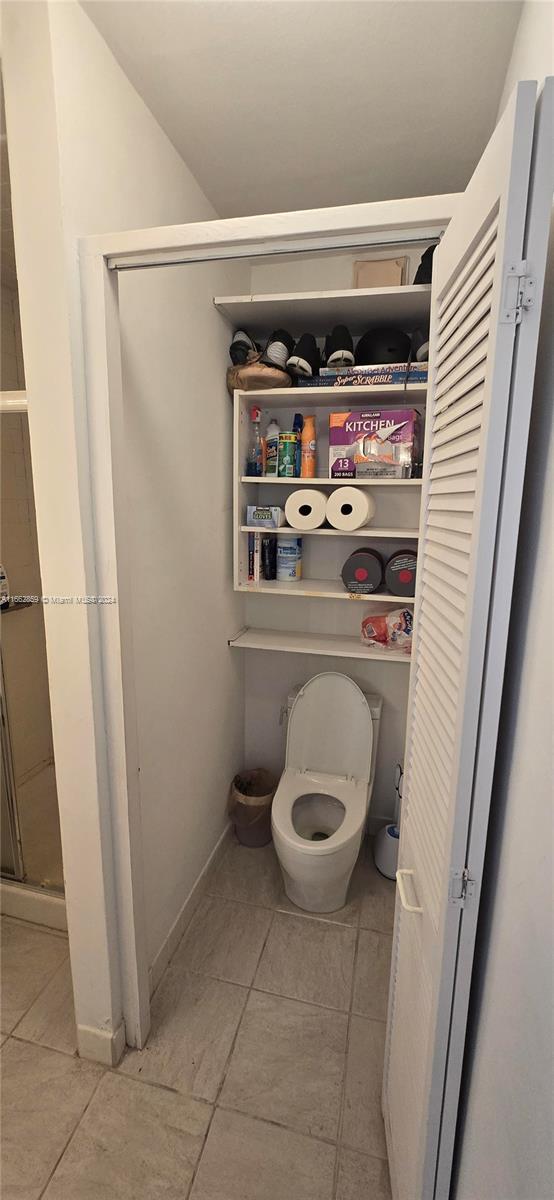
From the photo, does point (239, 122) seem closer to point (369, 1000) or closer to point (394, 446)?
point (394, 446)

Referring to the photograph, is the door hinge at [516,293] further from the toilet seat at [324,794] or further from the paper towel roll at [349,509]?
the toilet seat at [324,794]

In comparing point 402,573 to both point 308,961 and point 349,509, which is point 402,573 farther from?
point 308,961

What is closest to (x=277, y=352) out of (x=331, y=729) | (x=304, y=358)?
(x=304, y=358)

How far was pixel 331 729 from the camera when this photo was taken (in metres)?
2.10

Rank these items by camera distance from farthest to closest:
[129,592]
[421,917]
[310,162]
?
[310,162] < [129,592] < [421,917]

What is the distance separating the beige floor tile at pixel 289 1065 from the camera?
1254mm

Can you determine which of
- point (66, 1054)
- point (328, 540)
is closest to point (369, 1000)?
point (66, 1054)

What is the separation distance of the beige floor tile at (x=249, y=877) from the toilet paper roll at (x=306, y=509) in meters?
1.44

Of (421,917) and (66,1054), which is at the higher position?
(421,917)

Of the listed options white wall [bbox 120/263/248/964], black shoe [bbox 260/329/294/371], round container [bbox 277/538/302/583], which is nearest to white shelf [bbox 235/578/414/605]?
round container [bbox 277/538/302/583]

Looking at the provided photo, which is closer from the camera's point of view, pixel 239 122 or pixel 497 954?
pixel 497 954

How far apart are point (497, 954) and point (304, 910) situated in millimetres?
1441

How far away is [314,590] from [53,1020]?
5.28ft

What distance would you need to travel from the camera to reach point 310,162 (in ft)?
4.86
